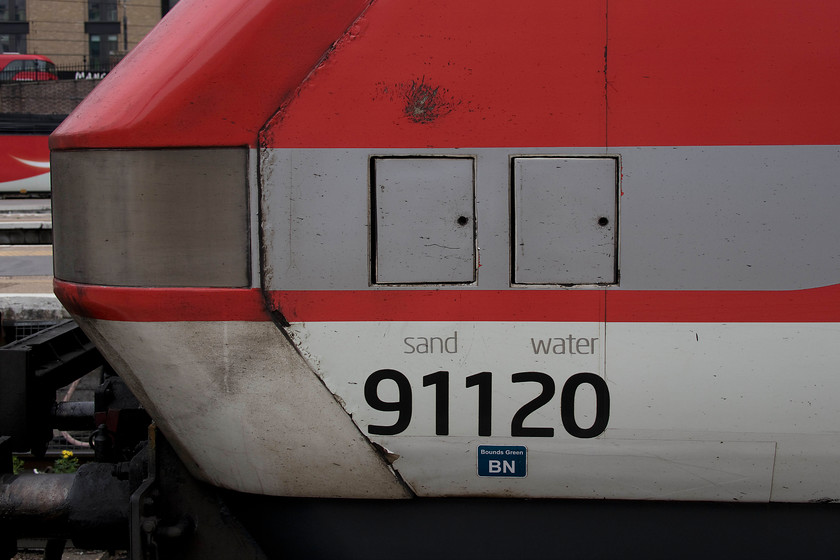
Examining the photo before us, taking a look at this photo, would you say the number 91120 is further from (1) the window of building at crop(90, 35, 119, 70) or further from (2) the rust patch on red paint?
(1) the window of building at crop(90, 35, 119, 70)

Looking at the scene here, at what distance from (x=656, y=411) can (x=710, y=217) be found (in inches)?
21.4

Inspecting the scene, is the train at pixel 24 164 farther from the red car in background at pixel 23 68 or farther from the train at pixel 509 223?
the train at pixel 509 223

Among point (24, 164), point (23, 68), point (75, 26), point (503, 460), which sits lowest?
point (503, 460)

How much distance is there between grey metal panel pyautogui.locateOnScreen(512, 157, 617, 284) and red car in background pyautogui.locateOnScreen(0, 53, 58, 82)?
133 ft

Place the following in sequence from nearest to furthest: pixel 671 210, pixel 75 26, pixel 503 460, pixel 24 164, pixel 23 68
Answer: pixel 671 210, pixel 503 460, pixel 24 164, pixel 23 68, pixel 75 26

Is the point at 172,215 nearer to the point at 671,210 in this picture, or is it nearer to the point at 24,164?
the point at 671,210

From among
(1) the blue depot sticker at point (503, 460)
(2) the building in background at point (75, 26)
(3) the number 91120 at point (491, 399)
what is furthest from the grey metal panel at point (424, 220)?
(2) the building in background at point (75, 26)

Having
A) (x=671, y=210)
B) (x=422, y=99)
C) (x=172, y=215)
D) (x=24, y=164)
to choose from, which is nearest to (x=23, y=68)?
(x=24, y=164)

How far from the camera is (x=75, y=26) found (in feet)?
143

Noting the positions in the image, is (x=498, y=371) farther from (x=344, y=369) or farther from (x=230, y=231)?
(x=230, y=231)

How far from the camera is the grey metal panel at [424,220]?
206 cm

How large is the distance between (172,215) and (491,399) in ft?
3.30

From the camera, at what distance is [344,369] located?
2123 mm

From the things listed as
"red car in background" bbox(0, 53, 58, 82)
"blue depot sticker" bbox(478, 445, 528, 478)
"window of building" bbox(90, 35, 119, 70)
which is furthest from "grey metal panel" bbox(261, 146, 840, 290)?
"window of building" bbox(90, 35, 119, 70)
